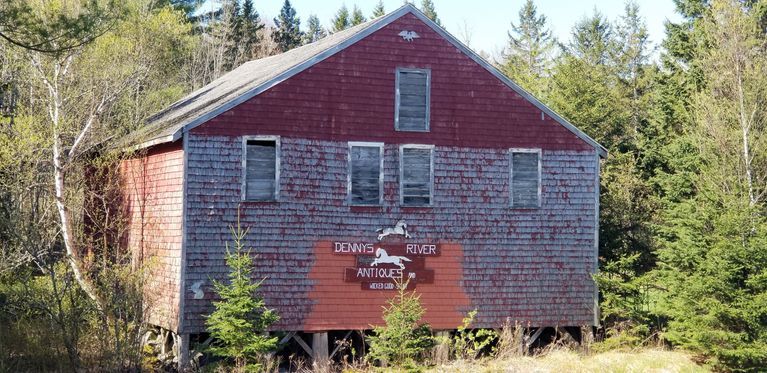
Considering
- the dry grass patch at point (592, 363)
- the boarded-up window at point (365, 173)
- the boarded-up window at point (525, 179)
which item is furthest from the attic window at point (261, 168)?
the boarded-up window at point (525, 179)

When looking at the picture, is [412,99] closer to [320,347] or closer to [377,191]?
[377,191]

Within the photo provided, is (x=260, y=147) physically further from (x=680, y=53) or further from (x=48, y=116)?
(x=680, y=53)

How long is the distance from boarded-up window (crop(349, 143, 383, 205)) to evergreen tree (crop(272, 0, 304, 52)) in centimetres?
3824

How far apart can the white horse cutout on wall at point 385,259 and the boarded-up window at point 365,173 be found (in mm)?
1057

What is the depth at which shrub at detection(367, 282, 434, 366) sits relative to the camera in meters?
17.2

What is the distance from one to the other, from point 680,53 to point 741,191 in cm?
816

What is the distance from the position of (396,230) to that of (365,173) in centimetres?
138

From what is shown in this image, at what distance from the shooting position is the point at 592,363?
19312 mm

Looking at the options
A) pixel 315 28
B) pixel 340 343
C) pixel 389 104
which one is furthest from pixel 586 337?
pixel 315 28

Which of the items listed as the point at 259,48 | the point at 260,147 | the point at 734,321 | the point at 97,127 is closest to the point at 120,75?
the point at 97,127

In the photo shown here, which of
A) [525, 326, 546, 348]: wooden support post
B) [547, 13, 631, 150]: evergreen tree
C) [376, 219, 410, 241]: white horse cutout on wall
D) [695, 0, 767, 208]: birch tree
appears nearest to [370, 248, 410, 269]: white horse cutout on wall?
[376, 219, 410, 241]: white horse cutout on wall

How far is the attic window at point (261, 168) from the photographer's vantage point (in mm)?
18359

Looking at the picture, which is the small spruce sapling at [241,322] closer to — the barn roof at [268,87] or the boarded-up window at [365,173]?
the barn roof at [268,87]

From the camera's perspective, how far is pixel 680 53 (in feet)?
89.3
